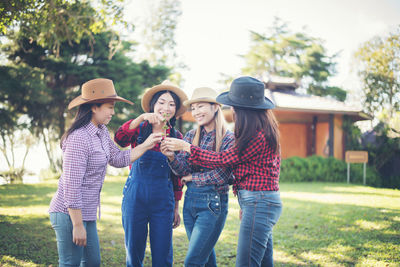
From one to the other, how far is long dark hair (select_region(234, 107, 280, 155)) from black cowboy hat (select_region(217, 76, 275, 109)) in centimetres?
6

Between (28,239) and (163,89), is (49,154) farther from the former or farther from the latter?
(163,89)

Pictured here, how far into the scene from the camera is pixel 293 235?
610cm

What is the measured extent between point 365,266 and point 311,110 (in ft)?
44.7

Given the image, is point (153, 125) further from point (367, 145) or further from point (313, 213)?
point (367, 145)

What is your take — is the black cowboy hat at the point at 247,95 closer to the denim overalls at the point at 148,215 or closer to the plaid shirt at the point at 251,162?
the plaid shirt at the point at 251,162

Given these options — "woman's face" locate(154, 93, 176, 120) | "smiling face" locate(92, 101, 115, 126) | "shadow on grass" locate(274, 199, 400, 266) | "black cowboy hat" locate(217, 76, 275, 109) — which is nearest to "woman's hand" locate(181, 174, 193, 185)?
"woman's face" locate(154, 93, 176, 120)

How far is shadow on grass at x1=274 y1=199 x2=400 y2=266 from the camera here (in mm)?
4867

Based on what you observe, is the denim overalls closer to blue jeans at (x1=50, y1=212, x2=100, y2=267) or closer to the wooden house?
blue jeans at (x1=50, y1=212, x2=100, y2=267)

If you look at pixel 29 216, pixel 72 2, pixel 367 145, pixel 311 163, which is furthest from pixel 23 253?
pixel 367 145

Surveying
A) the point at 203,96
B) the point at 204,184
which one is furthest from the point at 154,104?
the point at 204,184

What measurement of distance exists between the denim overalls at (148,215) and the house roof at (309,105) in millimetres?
14600

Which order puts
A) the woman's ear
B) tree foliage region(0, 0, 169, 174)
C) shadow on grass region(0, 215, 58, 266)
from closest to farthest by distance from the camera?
the woman's ear
shadow on grass region(0, 215, 58, 266)
tree foliage region(0, 0, 169, 174)

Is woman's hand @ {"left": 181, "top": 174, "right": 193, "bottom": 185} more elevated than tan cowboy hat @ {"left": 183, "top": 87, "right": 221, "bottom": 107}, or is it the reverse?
tan cowboy hat @ {"left": 183, "top": 87, "right": 221, "bottom": 107}

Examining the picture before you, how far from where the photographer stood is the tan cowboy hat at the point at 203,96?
3266mm
